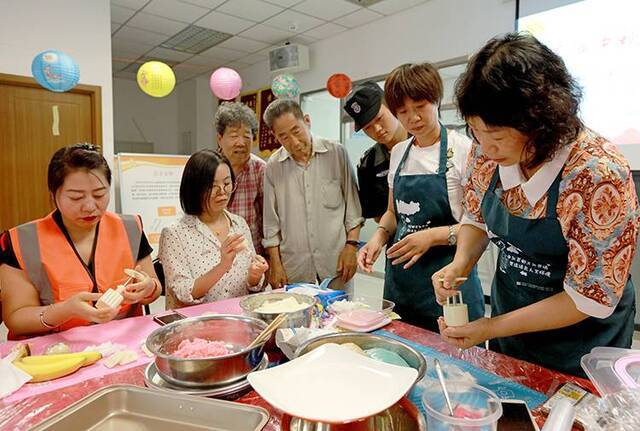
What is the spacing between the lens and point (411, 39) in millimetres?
4621

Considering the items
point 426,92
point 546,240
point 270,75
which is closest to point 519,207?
point 546,240

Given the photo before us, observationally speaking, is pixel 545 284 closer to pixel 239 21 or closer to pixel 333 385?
pixel 333 385

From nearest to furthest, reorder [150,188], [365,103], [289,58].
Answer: [365,103] → [150,188] → [289,58]

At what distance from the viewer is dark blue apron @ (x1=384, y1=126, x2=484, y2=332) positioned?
1.70 m

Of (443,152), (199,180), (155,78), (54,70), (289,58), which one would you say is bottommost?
(199,180)

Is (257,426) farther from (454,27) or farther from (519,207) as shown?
(454,27)

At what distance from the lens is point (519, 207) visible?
3.77 ft

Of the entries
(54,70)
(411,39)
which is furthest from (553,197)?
(411,39)

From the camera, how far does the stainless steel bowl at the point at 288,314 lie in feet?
4.04

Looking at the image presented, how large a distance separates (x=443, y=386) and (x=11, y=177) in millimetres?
4813

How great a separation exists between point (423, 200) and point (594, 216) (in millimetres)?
822

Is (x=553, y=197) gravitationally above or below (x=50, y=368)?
above

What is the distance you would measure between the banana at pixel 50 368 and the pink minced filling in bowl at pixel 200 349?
28 centimetres

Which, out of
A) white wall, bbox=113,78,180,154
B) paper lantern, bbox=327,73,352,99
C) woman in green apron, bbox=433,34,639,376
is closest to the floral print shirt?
woman in green apron, bbox=433,34,639,376
